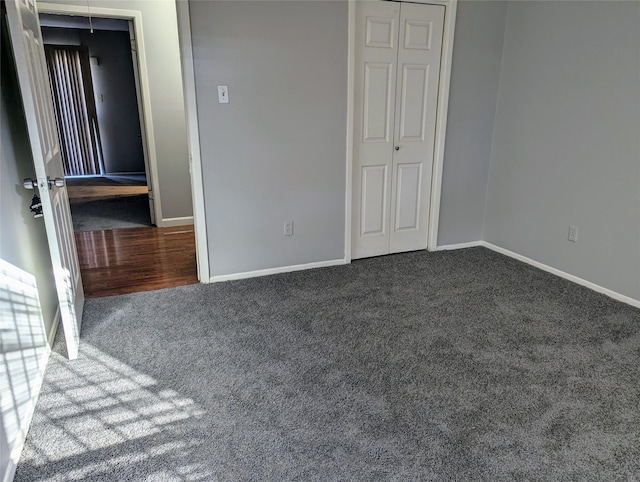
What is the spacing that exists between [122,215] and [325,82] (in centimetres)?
329

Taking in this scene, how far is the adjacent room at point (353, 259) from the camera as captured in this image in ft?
5.63

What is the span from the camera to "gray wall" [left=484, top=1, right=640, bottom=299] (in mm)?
2848

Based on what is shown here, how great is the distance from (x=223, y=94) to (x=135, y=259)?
1719mm

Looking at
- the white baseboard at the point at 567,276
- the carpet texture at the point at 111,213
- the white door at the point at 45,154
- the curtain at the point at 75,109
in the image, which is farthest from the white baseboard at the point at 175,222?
the curtain at the point at 75,109

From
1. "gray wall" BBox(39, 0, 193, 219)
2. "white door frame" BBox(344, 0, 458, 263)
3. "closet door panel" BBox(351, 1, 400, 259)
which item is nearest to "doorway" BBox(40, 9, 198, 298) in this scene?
"gray wall" BBox(39, 0, 193, 219)

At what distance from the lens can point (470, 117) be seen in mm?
3756

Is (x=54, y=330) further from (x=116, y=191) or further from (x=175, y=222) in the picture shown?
(x=116, y=191)

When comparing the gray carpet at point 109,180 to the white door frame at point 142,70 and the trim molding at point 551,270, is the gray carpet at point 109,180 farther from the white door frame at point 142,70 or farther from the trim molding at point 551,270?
the trim molding at point 551,270

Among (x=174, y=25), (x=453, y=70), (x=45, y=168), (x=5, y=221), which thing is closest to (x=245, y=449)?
(x=5, y=221)

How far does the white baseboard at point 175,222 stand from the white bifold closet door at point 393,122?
7.00ft

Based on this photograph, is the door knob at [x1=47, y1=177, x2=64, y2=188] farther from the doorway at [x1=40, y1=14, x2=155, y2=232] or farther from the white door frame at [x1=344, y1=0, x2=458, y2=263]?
the doorway at [x1=40, y1=14, x2=155, y2=232]

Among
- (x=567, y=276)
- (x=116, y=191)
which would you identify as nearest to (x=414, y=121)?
(x=567, y=276)

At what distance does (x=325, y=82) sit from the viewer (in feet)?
10.4

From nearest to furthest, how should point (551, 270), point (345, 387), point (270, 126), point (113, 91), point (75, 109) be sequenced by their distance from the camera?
point (345, 387) → point (270, 126) → point (551, 270) → point (75, 109) → point (113, 91)
